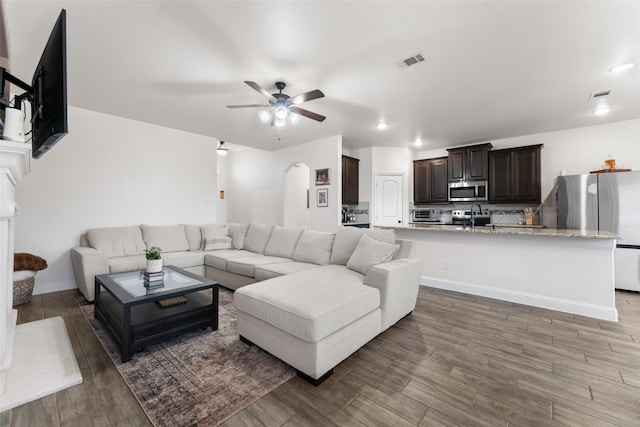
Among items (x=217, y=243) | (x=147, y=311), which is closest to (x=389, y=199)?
(x=217, y=243)

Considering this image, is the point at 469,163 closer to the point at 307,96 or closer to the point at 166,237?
the point at 307,96

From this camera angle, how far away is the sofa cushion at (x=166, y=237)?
168 inches

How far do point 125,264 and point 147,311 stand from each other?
146cm

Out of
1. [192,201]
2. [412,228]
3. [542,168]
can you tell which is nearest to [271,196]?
[192,201]

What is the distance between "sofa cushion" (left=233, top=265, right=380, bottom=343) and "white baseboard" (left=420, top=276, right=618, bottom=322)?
2131mm

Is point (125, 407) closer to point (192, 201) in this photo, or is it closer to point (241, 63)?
point (241, 63)

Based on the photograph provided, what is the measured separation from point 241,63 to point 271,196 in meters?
4.29

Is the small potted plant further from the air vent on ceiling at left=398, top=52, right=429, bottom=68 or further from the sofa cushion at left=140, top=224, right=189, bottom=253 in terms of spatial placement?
the air vent on ceiling at left=398, top=52, right=429, bottom=68

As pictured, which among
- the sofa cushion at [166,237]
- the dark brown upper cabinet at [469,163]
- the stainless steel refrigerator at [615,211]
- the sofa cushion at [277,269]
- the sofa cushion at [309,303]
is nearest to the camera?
Answer: the sofa cushion at [309,303]

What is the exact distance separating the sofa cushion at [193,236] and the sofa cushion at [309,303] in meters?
2.88

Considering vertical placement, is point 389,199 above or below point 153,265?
above

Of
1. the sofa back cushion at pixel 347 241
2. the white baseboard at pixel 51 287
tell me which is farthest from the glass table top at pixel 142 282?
the white baseboard at pixel 51 287

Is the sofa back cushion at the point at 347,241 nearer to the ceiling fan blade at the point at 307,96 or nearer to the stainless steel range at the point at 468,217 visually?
the ceiling fan blade at the point at 307,96

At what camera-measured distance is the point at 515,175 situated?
5367 mm
